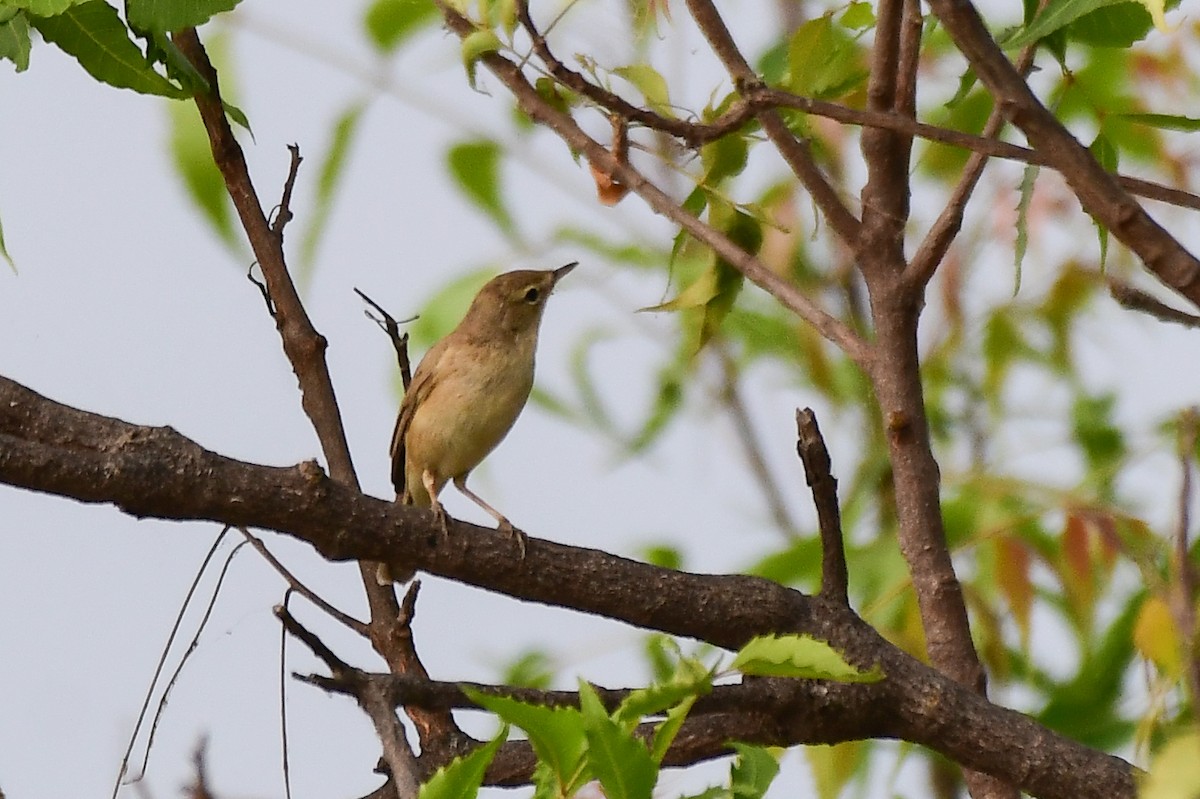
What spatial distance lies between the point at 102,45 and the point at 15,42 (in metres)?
0.18

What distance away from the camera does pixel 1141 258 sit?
1.39 meters

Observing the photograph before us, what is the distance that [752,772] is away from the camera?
1543mm

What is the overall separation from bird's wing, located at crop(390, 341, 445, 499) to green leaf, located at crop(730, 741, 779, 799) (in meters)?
2.23

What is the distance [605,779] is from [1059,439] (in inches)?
117

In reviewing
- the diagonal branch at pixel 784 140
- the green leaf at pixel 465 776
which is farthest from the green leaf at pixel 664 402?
the green leaf at pixel 465 776

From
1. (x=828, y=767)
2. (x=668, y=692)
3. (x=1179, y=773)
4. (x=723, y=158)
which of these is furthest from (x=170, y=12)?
(x=828, y=767)

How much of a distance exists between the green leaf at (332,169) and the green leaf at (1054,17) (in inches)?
63.5

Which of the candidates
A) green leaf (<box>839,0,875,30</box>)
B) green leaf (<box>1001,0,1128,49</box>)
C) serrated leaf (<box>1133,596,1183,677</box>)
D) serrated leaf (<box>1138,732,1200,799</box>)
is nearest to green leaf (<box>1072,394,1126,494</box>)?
serrated leaf (<box>1133,596,1183,677</box>)

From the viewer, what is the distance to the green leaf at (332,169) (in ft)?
9.92

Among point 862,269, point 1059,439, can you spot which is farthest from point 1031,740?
point 1059,439

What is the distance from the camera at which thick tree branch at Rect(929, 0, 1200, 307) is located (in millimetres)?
1294

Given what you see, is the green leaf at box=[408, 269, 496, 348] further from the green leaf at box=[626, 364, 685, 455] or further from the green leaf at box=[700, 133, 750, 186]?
the green leaf at box=[700, 133, 750, 186]

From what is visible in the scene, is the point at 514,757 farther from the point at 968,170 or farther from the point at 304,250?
the point at 304,250

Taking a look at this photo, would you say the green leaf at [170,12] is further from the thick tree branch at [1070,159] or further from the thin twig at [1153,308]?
the thin twig at [1153,308]
